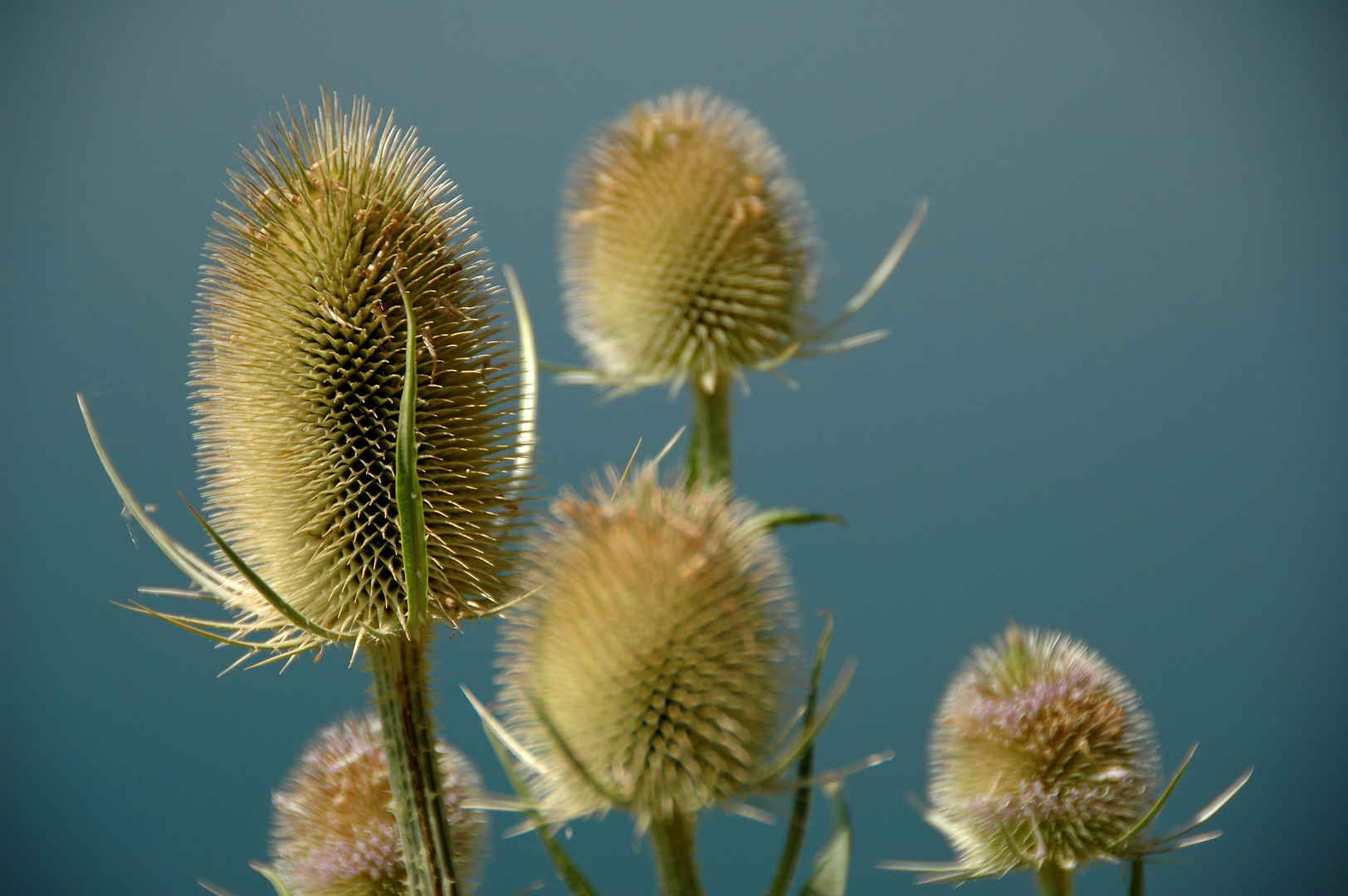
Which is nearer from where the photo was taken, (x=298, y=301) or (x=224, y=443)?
(x=298, y=301)

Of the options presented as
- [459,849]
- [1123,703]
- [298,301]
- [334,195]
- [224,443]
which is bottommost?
[459,849]

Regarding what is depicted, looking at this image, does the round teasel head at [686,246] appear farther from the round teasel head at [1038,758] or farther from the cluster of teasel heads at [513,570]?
the round teasel head at [1038,758]

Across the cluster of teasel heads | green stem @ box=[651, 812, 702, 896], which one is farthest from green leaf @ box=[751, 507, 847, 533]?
green stem @ box=[651, 812, 702, 896]

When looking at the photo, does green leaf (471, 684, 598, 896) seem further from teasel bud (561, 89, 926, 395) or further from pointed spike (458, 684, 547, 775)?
teasel bud (561, 89, 926, 395)

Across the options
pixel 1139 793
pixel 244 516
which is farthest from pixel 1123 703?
pixel 244 516

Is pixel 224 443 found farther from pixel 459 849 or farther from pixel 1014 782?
pixel 1014 782

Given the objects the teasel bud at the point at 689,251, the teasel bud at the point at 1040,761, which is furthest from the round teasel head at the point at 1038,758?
the teasel bud at the point at 689,251
